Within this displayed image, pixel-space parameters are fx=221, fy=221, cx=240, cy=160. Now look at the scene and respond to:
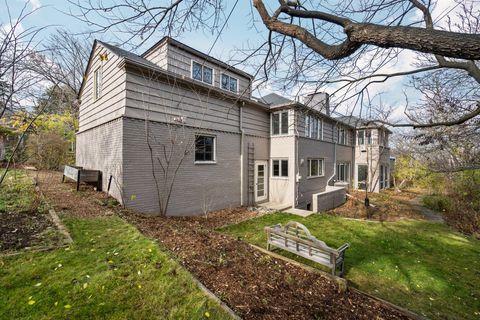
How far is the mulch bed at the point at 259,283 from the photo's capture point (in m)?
2.83

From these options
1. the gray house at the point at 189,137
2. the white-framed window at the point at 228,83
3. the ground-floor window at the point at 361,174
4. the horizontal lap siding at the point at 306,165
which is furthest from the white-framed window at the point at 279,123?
the ground-floor window at the point at 361,174

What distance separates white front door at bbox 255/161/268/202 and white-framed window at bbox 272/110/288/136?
1.88 meters

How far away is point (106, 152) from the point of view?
7973 millimetres

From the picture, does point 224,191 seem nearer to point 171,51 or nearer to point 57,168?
point 171,51

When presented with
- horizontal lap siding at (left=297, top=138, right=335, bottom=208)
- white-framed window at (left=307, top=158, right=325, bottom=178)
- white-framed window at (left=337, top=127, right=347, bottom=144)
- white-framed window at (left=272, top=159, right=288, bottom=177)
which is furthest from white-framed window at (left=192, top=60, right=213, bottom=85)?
white-framed window at (left=337, top=127, right=347, bottom=144)

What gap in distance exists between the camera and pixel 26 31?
364 centimetres

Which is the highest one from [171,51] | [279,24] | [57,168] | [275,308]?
[171,51]

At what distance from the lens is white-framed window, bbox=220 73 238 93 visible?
36.5ft

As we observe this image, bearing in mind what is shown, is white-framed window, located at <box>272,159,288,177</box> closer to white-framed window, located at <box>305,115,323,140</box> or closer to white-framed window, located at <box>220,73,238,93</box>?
white-framed window, located at <box>305,115,323,140</box>

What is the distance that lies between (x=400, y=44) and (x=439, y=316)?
427 centimetres

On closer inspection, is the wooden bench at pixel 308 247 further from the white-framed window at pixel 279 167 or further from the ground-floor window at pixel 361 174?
the ground-floor window at pixel 361 174

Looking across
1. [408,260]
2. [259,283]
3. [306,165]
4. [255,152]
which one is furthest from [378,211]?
[259,283]

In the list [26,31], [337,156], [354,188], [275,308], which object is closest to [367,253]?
[275,308]

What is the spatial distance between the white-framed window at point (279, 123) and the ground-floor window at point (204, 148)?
14.4 ft
